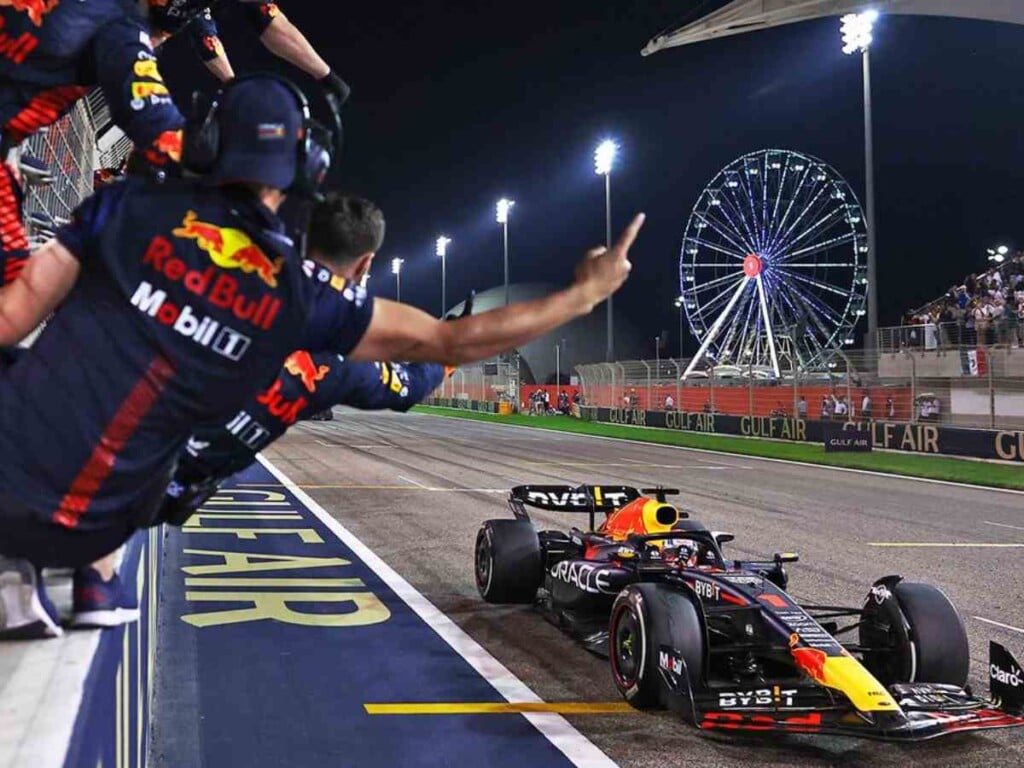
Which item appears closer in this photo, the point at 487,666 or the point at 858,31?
the point at 487,666

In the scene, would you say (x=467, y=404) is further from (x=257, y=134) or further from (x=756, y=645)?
(x=257, y=134)

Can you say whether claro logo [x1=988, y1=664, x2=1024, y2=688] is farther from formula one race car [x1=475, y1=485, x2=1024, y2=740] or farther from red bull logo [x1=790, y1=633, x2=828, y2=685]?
red bull logo [x1=790, y1=633, x2=828, y2=685]

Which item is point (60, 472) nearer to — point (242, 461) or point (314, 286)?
point (314, 286)

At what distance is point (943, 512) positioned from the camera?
14.7m

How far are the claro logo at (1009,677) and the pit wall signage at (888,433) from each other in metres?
18.0

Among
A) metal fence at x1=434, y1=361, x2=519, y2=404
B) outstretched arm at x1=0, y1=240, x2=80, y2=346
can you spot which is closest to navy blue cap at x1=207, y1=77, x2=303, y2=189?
outstretched arm at x1=0, y1=240, x2=80, y2=346

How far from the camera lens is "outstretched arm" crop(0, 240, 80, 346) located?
193 centimetres

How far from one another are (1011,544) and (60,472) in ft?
39.5

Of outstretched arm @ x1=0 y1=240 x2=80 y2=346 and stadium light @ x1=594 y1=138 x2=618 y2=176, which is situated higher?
stadium light @ x1=594 y1=138 x2=618 y2=176

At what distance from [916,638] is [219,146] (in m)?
5.03

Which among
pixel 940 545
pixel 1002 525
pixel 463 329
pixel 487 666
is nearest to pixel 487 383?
pixel 1002 525

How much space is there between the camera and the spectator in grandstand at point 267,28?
2.75m

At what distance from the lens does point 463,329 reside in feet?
7.24

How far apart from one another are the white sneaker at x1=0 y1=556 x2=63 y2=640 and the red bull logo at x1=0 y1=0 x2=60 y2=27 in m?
1.25
